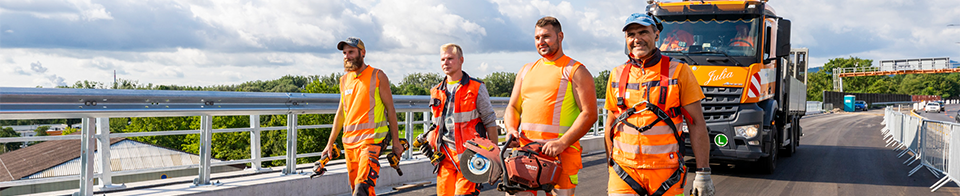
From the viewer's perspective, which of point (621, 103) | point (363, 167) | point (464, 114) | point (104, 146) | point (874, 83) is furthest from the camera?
point (874, 83)

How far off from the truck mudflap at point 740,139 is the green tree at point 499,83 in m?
102

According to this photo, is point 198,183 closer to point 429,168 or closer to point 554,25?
point 429,168

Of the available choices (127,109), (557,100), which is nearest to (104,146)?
(127,109)

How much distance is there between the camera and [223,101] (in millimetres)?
5934

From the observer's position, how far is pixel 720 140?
29.1ft

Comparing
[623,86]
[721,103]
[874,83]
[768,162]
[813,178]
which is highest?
[874,83]

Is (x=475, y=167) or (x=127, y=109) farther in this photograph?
(x=127, y=109)

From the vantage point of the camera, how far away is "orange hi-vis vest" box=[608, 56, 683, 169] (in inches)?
138

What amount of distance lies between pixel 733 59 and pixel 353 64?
6296mm

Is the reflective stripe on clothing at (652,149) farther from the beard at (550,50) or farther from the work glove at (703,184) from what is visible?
the beard at (550,50)

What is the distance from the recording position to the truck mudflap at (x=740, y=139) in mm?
8641

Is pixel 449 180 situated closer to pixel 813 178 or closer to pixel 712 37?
pixel 712 37

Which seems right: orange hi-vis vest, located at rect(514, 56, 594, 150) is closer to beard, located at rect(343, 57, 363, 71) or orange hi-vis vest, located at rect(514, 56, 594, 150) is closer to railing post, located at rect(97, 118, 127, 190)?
beard, located at rect(343, 57, 363, 71)

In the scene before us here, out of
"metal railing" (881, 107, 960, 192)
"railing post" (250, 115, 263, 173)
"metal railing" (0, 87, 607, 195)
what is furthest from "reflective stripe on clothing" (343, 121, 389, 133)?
"metal railing" (881, 107, 960, 192)
